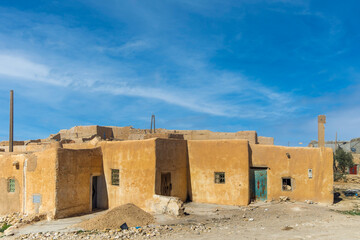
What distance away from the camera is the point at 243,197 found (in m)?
17.0

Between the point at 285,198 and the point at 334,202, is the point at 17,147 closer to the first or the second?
the point at 285,198

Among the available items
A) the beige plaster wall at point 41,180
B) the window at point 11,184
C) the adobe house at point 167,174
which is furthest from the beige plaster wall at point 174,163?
the window at point 11,184

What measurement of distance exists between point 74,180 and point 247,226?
8.51 m

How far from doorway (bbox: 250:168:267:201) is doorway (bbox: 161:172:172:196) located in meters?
4.52

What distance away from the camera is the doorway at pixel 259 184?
17.6m

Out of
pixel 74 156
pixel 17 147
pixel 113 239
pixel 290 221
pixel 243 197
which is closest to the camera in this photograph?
pixel 113 239

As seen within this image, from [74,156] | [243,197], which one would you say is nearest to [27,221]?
[74,156]

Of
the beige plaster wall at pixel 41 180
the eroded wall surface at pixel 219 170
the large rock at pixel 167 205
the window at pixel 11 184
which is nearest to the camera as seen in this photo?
the large rock at pixel 167 205

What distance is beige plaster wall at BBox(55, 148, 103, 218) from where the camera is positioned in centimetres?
1505

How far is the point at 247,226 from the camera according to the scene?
1250cm

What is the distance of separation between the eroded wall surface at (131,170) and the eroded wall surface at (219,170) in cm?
319

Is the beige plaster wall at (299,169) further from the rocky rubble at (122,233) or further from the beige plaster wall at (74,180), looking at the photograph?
the beige plaster wall at (74,180)

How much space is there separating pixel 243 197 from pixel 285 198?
7.43ft

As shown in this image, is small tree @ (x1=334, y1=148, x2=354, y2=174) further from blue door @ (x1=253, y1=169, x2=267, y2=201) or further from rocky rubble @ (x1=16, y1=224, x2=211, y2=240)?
rocky rubble @ (x1=16, y1=224, x2=211, y2=240)
